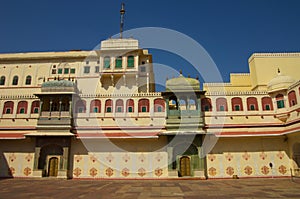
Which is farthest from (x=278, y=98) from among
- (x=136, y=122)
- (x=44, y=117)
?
(x=44, y=117)

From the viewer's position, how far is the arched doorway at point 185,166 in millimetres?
23000

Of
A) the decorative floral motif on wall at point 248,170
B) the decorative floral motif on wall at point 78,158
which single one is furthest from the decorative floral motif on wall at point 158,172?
the decorative floral motif on wall at point 248,170

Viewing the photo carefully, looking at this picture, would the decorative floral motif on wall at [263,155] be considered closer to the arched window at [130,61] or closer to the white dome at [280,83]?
the white dome at [280,83]

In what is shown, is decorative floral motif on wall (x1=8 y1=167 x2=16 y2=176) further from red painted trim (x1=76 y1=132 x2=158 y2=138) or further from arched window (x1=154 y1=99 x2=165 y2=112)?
arched window (x1=154 y1=99 x2=165 y2=112)

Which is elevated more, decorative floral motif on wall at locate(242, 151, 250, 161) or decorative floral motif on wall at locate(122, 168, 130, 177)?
decorative floral motif on wall at locate(242, 151, 250, 161)

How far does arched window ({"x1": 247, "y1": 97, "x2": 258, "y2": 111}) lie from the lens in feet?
80.7

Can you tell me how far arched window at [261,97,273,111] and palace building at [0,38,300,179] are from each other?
9 cm

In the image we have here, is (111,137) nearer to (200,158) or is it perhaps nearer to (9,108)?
(200,158)

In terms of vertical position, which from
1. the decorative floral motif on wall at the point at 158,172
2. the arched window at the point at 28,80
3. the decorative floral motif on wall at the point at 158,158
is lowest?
the decorative floral motif on wall at the point at 158,172

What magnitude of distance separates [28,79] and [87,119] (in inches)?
615

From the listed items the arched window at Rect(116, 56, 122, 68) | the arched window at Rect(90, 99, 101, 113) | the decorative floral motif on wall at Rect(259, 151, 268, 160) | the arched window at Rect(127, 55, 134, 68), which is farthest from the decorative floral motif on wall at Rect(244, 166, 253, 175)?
the arched window at Rect(116, 56, 122, 68)

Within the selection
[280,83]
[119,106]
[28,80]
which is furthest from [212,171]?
[28,80]

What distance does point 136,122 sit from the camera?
79.8 ft

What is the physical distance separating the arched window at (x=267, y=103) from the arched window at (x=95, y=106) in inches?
683
